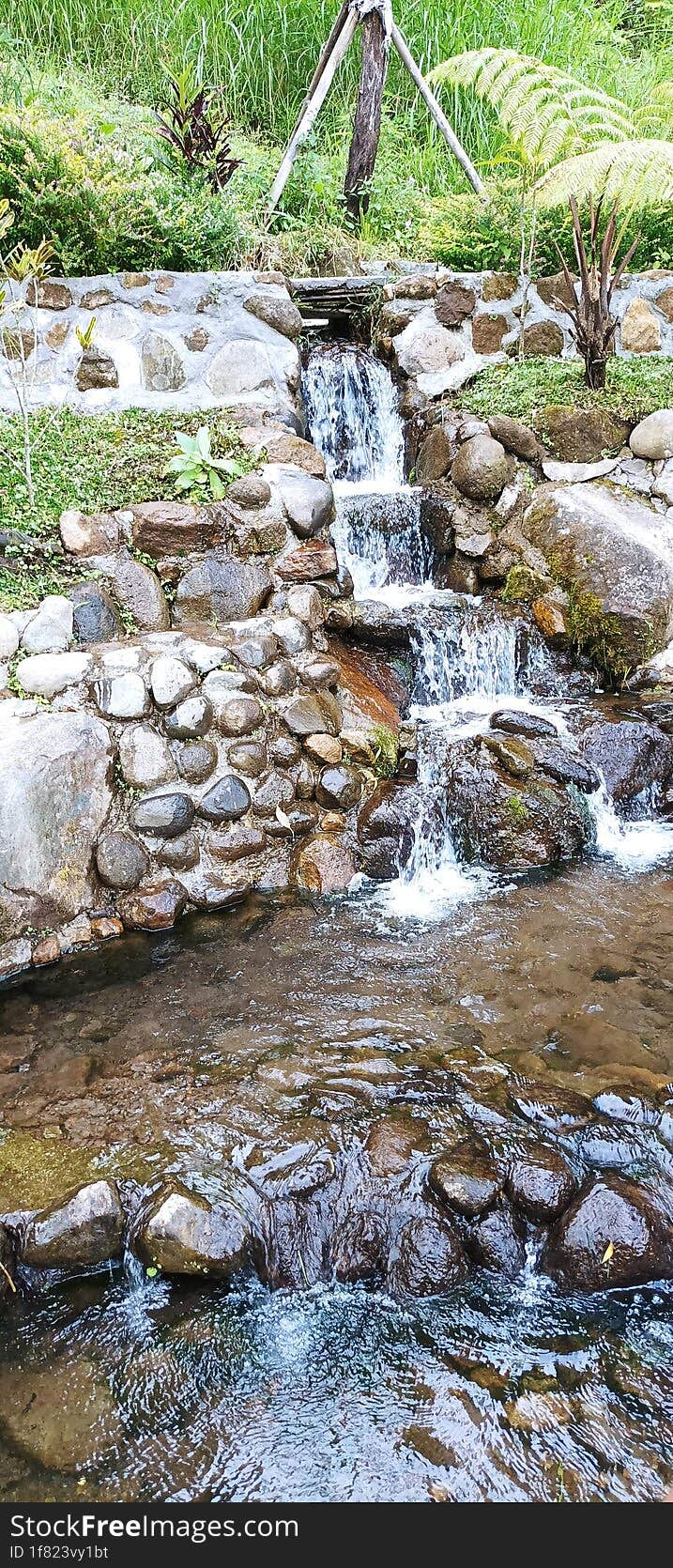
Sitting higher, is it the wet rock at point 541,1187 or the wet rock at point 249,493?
the wet rock at point 249,493

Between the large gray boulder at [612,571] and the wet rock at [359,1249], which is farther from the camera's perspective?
the large gray boulder at [612,571]

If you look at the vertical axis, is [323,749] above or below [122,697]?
below

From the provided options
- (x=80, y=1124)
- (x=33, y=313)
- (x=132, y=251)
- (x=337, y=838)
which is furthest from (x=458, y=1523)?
(x=132, y=251)

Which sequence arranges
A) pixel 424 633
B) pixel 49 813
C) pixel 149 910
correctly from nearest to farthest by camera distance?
pixel 49 813 → pixel 149 910 → pixel 424 633

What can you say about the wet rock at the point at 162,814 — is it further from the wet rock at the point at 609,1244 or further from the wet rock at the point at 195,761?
the wet rock at the point at 609,1244

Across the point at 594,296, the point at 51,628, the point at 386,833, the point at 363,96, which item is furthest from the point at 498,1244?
the point at 363,96

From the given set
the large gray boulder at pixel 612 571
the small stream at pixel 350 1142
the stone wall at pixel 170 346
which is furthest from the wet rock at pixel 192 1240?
the stone wall at pixel 170 346

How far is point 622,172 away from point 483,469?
171 cm

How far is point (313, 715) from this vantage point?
14.8 ft

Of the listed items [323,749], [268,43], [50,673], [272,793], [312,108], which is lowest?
[272,793]

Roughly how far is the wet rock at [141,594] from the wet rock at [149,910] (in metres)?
1.36

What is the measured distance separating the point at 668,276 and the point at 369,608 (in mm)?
4076

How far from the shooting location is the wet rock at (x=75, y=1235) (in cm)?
252

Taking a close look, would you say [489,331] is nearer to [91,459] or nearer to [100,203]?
[100,203]
